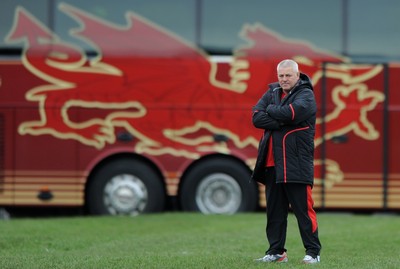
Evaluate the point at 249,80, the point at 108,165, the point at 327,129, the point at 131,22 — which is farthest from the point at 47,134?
the point at 327,129

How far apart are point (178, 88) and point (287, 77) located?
5.58m

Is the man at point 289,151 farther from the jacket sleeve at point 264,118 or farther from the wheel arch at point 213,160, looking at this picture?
the wheel arch at point 213,160

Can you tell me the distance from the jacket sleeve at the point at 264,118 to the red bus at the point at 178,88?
5.12 m

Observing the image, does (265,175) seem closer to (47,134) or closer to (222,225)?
(222,225)

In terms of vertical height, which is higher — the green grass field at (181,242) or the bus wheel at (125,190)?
the bus wheel at (125,190)

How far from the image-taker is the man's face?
8.59m

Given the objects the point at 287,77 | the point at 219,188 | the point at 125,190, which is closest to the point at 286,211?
the point at 287,77

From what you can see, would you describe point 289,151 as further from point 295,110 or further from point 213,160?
point 213,160

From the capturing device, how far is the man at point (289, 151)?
28.0 feet

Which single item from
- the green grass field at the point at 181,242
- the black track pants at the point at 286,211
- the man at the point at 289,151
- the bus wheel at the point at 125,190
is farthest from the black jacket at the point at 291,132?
the bus wheel at the point at 125,190

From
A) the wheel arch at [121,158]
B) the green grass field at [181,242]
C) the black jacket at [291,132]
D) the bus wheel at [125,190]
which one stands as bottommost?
the green grass field at [181,242]

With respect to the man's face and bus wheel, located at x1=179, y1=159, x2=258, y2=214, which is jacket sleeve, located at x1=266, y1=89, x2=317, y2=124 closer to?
the man's face

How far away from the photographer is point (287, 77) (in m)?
8.60

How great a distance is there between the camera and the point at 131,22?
14180 mm
